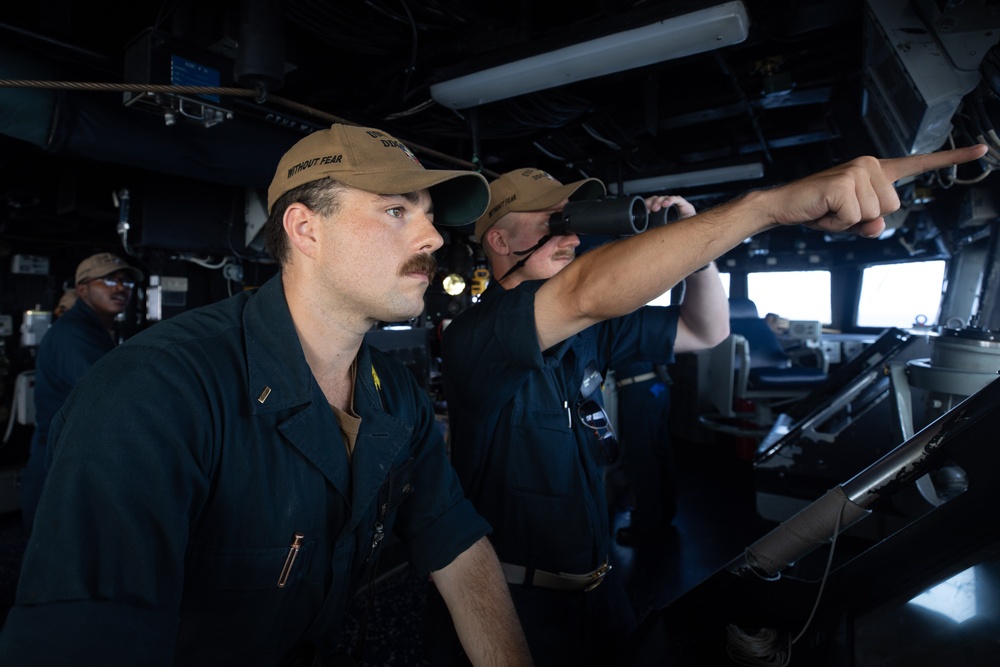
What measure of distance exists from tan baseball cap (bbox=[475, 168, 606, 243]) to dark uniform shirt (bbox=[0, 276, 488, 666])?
0.70 meters

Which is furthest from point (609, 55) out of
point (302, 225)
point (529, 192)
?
point (302, 225)

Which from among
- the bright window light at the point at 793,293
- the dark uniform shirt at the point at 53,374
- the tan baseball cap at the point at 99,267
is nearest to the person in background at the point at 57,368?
the dark uniform shirt at the point at 53,374

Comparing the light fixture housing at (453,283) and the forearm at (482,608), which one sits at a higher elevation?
the light fixture housing at (453,283)

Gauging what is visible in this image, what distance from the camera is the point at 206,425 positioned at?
3.04 feet

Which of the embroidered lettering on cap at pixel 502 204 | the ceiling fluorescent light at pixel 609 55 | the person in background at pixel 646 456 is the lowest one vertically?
the person in background at pixel 646 456

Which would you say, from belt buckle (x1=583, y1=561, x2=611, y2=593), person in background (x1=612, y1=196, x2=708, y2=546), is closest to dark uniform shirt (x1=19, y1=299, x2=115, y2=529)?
belt buckle (x1=583, y1=561, x2=611, y2=593)

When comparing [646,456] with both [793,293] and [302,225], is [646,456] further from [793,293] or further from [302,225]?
[793,293]

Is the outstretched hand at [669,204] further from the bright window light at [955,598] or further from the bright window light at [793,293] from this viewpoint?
the bright window light at [793,293]

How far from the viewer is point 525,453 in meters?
1.57

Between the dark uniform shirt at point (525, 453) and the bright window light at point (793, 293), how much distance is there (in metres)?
7.65

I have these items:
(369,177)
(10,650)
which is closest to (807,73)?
(369,177)

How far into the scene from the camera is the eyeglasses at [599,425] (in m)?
1.68

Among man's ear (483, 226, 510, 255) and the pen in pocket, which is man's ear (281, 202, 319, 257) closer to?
the pen in pocket

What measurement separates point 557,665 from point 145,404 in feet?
3.87
